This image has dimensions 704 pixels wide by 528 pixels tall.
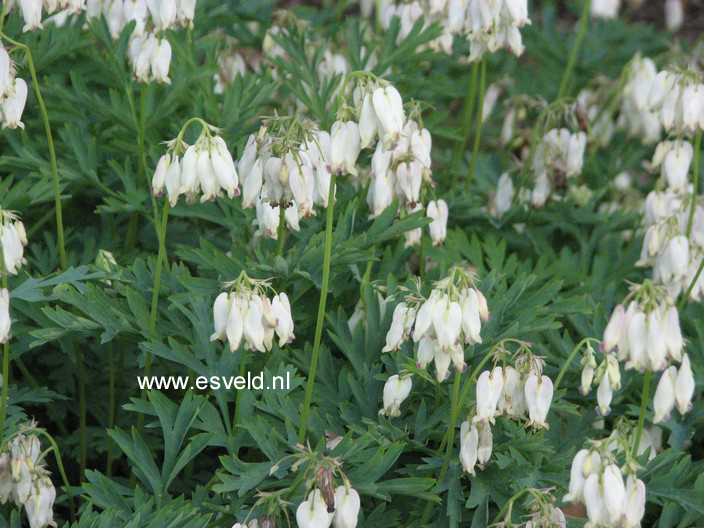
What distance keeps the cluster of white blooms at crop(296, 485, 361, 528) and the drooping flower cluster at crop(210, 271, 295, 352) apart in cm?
45

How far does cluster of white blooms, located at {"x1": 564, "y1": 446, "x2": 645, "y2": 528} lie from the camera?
2.39 metres

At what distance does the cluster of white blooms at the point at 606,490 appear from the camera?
239cm

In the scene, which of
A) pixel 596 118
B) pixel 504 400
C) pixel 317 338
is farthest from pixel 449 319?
pixel 596 118

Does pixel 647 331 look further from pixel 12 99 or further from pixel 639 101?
pixel 639 101

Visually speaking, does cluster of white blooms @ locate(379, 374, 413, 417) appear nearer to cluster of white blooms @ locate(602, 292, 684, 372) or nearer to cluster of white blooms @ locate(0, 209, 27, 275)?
cluster of white blooms @ locate(602, 292, 684, 372)

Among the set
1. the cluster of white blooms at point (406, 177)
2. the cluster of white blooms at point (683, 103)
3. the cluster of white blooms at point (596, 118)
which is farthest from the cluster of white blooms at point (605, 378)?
the cluster of white blooms at point (596, 118)

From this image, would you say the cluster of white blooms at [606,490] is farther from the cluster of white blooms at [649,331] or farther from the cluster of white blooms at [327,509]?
the cluster of white blooms at [327,509]

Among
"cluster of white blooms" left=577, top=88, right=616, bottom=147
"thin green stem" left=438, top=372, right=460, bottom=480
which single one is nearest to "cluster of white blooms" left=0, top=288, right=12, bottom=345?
"thin green stem" left=438, top=372, right=460, bottom=480

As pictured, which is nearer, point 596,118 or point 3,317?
point 3,317

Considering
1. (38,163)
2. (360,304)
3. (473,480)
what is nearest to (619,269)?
(360,304)

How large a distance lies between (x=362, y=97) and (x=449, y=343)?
738mm

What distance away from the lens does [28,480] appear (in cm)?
286

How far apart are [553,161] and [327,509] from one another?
265cm

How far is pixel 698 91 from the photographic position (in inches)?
142
